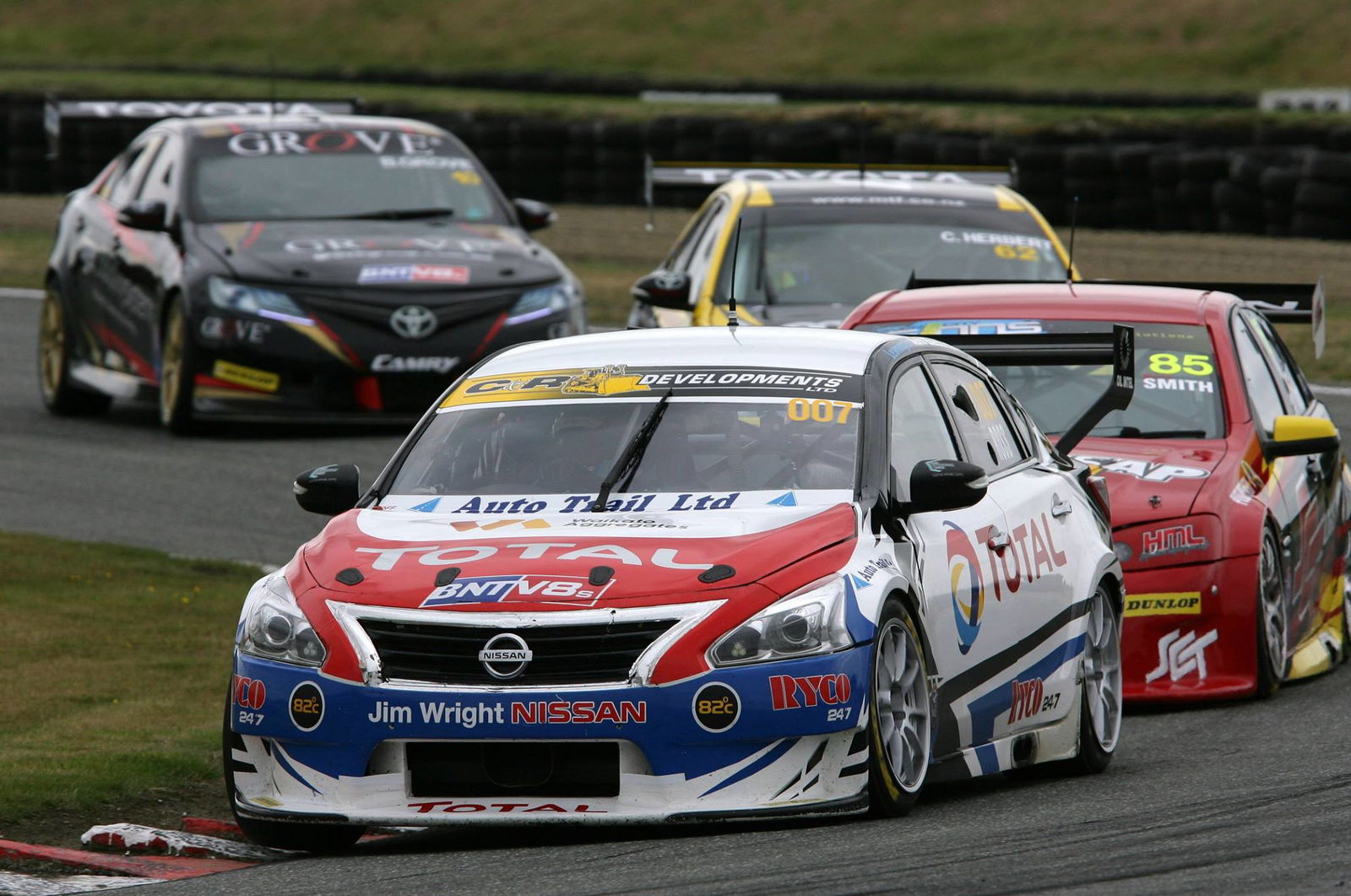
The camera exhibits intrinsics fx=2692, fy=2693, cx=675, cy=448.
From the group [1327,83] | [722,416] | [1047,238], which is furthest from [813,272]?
[1327,83]

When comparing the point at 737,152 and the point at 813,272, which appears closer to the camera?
the point at 813,272

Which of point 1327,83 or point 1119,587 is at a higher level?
point 1119,587

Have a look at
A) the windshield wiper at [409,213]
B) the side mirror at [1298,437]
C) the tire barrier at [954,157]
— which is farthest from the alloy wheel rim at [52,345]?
the side mirror at [1298,437]

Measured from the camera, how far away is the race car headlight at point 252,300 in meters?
A: 14.8

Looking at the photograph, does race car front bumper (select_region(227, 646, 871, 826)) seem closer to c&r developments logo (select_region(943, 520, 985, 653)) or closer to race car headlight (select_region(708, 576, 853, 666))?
race car headlight (select_region(708, 576, 853, 666))

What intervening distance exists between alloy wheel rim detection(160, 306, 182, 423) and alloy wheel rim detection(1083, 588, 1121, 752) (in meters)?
7.81

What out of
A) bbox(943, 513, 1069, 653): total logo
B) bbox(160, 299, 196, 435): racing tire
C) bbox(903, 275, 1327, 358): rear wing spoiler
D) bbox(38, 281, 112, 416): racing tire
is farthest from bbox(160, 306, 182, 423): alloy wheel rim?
bbox(943, 513, 1069, 653): total logo

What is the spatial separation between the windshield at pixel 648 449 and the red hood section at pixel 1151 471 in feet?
6.23

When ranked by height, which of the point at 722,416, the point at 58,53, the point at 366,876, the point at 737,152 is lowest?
the point at 58,53

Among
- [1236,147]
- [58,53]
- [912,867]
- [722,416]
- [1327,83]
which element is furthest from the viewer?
[58,53]

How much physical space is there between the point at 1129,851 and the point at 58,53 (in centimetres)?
4548

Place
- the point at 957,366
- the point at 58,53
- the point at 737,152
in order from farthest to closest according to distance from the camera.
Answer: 1. the point at 58,53
2. the point at 737,152
3. the point at 957,366

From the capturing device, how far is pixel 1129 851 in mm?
A: 6098

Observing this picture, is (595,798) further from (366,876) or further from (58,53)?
(58,53)
